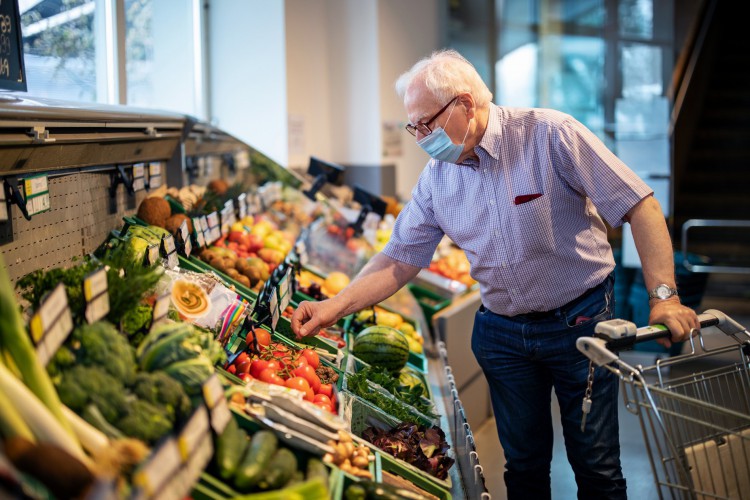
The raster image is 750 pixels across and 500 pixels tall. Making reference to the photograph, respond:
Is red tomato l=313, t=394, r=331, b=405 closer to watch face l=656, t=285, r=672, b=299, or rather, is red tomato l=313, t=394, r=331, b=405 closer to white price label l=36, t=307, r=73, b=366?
white price label l=36, t=307, r=73, b=366

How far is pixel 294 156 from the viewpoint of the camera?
624 cm

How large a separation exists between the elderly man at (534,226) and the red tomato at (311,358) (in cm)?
6

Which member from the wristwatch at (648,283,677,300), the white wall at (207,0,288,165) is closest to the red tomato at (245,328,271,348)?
the wristwatch at (648,283,677,300)

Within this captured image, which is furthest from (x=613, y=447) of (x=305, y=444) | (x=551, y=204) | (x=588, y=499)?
(x=305, y=444)

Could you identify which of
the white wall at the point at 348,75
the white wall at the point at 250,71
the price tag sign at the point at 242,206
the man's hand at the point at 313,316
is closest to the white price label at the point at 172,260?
the man's hand at the point at 313,316

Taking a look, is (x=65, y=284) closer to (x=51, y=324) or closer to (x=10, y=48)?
(x=51, y=324)

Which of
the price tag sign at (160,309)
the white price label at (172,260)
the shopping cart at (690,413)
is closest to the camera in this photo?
the shopping cart at (690,413)

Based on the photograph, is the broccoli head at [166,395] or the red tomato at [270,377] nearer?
the broccoli head at [166,395]

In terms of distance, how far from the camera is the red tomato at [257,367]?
7.89 ft

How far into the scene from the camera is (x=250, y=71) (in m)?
5.95

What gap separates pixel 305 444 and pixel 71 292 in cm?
63

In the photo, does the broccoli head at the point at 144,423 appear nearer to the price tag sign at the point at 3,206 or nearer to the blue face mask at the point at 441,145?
the price tag sign at the point at 3,206

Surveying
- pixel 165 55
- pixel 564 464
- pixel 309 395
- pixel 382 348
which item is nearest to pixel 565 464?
pixel 564 464

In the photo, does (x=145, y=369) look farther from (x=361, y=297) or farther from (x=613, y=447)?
(x=613, y=447)
